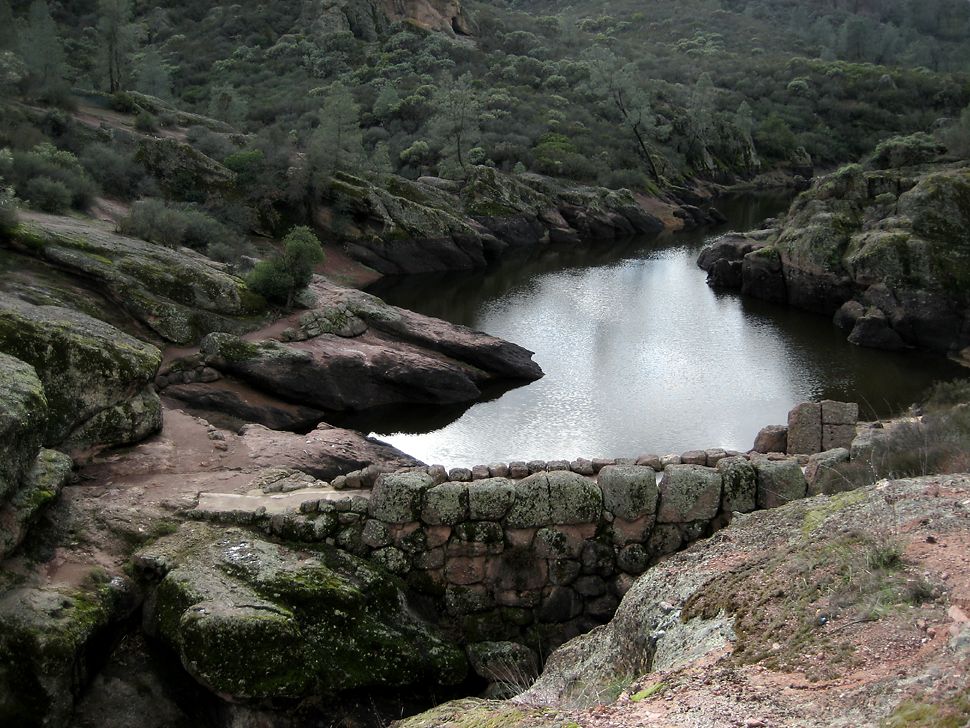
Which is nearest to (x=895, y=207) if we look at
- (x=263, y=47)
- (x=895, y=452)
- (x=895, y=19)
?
(x=895, y=452)

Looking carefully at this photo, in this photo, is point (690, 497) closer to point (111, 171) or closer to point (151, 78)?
point (111, 171)

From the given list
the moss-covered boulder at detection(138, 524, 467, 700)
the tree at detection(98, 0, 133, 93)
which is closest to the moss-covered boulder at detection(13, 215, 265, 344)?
the moss-covered boulder at detection(138, 524, 467, 700)

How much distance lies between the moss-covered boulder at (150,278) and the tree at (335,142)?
1982 centimetres

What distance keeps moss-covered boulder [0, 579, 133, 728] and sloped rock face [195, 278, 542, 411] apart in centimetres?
1346

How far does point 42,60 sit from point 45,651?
41.3 meters

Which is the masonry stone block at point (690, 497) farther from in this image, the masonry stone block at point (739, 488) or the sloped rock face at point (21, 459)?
the sloped rock face at point (21, 459)

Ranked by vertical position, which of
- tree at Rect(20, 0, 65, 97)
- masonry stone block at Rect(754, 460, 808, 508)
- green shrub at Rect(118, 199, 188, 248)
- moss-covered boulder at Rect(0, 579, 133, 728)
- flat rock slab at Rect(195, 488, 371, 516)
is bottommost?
moss-covered boulder at Rect(0, 579, 133, 728)

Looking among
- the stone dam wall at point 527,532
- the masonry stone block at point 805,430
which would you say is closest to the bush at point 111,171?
the stone dam wall at point 527,532

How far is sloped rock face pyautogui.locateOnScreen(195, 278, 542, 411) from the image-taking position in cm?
2364

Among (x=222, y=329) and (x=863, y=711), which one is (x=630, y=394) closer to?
(x=222, y=329)

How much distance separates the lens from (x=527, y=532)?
40.0 feet

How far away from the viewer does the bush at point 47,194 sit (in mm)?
28141

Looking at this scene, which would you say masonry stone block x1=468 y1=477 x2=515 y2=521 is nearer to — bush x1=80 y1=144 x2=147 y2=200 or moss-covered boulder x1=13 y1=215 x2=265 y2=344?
moss-covered boulder x1=13 y1=215 x2=265 y2=344

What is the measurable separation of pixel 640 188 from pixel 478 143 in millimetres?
13718
